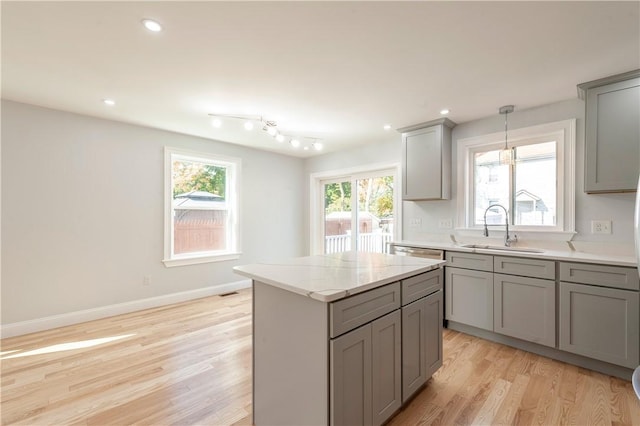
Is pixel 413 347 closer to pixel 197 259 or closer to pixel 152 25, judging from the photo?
pixel 152 25

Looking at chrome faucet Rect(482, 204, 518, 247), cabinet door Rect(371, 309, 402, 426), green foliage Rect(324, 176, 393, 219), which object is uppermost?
green foliage Rect(324, 176, 393, 219)

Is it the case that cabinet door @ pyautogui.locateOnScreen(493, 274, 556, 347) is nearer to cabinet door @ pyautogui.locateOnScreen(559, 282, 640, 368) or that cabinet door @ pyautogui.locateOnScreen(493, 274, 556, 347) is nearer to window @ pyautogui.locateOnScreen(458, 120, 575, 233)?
cabinet door @ pyautogui.locateOnScreen(559, 282, 640, 368)

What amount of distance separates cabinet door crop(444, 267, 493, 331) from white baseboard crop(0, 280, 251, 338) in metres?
3.24

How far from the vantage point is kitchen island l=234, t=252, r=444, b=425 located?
1313mm

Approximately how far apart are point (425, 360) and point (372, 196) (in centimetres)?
296

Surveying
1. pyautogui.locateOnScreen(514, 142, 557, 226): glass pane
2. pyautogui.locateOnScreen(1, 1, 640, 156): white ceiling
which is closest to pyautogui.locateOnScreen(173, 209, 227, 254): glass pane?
pyautogui.locateOnScreen(1, 1, 640, 156): white ceiling

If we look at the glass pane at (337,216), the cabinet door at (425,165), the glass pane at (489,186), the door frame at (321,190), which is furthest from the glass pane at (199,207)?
the glass pane at (489,186)

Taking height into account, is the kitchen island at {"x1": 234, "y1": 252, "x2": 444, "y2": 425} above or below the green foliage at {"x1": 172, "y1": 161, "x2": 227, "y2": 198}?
below

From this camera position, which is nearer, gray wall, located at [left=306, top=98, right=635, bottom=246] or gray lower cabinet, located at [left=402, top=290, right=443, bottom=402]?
gray lower cabinet, located at [left=402, top=290, right=443, bottom=402]

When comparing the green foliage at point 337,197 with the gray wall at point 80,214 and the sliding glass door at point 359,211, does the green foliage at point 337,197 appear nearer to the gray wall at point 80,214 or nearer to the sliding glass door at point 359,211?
the sliding glass door at point 359,211

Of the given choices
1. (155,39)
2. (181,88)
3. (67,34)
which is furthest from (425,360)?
(67,34)

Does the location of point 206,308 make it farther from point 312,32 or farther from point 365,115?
point 312,32

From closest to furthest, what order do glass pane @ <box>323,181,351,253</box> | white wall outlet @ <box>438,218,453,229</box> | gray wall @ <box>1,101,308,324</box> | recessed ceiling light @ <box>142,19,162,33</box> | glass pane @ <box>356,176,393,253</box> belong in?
recessed ceiling light @ <box>142,19,162,33</box> < gray wall @ <box>1,101,308,324</box> < white wall outlet @ <box>438,218,453,229</box> < glass pane @ <box>356,176,393,253</box> < glass pane @ <box>323,181,351,253</box>

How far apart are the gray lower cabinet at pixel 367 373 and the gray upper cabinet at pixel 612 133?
2276 mm
